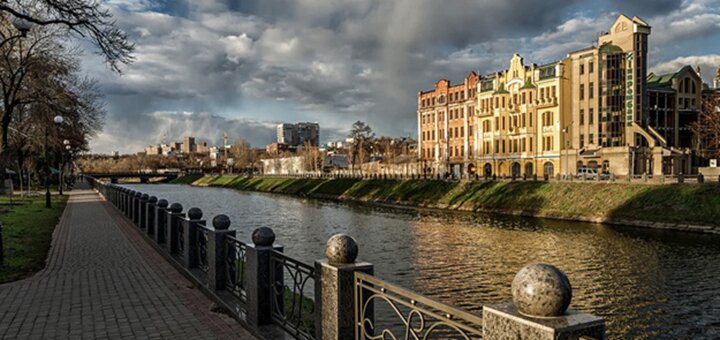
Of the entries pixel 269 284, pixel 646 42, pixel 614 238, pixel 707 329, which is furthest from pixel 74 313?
pixel 646 42

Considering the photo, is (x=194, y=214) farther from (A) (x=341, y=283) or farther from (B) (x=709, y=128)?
(B) (x=709, y=128)

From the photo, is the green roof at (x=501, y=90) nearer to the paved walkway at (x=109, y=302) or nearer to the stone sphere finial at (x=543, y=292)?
the paved walkway at (x=109, y=302)

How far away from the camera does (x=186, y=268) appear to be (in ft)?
34.6

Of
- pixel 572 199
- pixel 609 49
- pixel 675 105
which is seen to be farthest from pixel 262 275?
pixel 675 105

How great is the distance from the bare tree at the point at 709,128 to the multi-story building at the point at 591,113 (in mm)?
2285

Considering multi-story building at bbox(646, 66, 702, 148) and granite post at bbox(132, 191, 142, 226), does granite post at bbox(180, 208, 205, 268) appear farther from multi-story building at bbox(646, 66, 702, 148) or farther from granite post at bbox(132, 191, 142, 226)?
multi-story building at bbox(646, 66, 702, 148)

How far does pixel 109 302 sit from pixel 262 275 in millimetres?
3748

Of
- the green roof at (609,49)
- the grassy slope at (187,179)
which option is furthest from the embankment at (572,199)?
the grassy slope at (187,179)

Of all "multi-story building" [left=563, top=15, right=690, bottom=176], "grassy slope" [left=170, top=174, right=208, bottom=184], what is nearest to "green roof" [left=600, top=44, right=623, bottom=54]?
"multi-story building" [left=563, top=15, right=690, bottom=176]

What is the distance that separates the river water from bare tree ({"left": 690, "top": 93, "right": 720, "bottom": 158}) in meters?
25.2

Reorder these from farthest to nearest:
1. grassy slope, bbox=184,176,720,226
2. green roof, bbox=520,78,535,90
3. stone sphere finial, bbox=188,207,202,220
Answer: green roof, bbox=520,78,535,90, grassy slope, bbox=184,176,720,226, stone sphere finial, bbox=188,207,202,220

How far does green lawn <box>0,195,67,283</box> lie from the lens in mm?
11385

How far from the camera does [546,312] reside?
9.12 feet

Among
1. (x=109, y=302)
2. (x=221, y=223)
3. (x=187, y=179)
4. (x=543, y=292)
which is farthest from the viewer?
(x=187, y=179)
